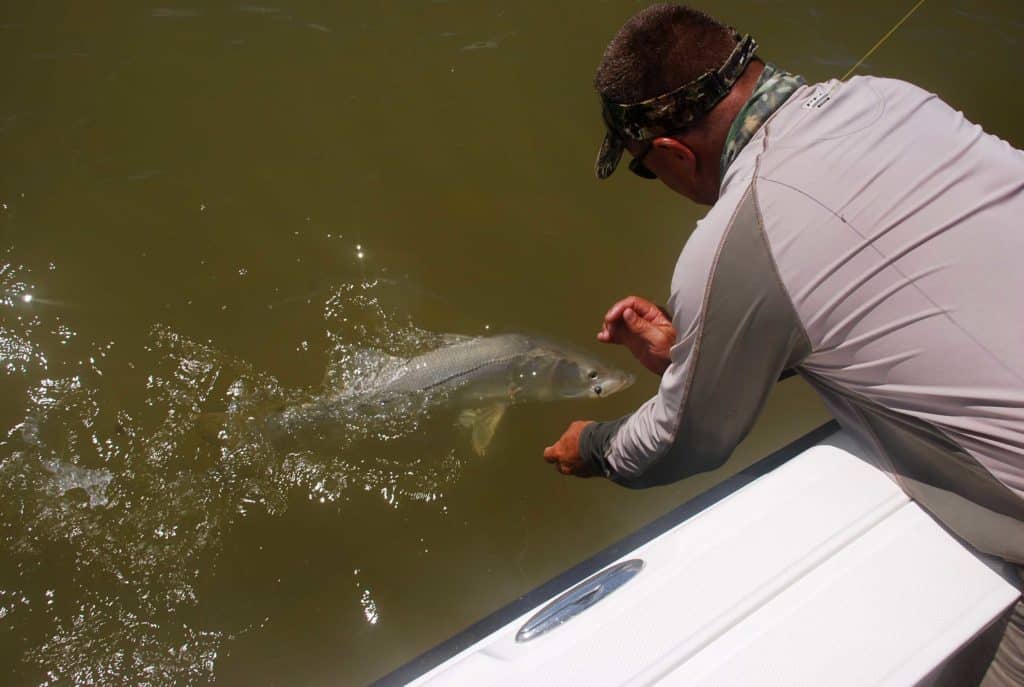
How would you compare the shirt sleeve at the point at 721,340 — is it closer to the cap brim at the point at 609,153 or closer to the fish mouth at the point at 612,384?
the cap brim at the point at 609,153

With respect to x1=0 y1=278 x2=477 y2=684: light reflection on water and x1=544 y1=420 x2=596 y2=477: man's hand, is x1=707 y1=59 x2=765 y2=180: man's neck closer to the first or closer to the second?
x1=544 y1=420 x2=596 y2=477: man's hand

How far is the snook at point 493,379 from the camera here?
430cm

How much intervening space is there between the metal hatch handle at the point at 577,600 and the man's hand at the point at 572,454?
1137mm

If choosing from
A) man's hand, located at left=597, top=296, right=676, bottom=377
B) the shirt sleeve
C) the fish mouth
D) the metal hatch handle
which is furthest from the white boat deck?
the fish mouth

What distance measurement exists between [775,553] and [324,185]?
388 centimetres

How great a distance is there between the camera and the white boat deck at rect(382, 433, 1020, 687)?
167 cm

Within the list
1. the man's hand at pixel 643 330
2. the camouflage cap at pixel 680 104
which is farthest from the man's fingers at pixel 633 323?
the camouflage cap at pixel 680 104

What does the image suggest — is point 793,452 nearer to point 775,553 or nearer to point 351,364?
point 775,553

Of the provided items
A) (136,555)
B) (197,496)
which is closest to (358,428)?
(197,496)

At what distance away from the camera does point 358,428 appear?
4.14 m

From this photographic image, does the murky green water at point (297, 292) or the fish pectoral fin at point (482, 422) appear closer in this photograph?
the murky green water at point (297, 292)

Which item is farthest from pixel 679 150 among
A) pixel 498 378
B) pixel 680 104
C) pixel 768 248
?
pixel 498 378

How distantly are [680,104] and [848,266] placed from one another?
767 millimetres

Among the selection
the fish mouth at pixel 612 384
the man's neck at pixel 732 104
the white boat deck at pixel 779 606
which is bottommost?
the white boat deck at pixel 779 606
